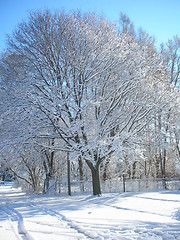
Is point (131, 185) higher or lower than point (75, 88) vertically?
lower

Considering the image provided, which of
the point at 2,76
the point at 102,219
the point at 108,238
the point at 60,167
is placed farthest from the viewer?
the point at 60,167

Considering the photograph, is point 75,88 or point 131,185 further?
point 131,185

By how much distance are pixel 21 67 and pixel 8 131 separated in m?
4.10

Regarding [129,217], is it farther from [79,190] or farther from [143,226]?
[79,190]

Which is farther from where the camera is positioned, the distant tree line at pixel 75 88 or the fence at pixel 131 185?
the fence at pixel 131 185

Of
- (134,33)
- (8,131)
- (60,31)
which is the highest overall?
(134,33)

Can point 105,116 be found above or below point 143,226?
above

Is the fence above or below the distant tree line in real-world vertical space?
below

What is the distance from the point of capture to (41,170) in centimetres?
2852

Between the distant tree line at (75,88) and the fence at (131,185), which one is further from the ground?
the distant tree line at (75,88)

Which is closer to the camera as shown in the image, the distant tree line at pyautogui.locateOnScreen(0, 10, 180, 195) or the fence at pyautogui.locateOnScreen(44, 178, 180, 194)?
the distant tree line at pyautogui.locateOnScreen(0, 10, 180, 195)

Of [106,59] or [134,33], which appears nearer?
[106,59]

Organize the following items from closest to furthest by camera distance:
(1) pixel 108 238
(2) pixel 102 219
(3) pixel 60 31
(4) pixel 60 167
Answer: (1) pixel 108 238 < (2) pixel 102 219 < (3) pixel 60 31 < (4) pixel 60 167

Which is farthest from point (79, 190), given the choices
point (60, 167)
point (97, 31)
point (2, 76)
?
point (97, 31)
